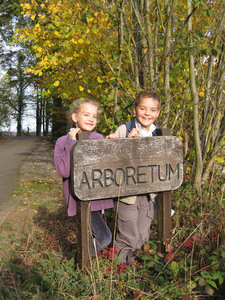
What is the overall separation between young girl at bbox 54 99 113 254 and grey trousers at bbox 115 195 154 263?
14cm

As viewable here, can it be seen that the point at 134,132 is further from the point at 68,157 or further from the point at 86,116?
the point at 68,157

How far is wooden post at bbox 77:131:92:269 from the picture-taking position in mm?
2396

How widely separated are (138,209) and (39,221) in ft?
6.58

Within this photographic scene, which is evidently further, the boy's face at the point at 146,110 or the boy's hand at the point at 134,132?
the boy's face at the point at 146,110

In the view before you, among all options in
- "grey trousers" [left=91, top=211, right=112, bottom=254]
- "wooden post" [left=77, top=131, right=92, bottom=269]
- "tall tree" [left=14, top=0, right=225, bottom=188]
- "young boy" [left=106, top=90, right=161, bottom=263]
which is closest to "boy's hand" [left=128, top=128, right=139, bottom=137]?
"young boy" [left=106, top=90, right=161, bottom=263]

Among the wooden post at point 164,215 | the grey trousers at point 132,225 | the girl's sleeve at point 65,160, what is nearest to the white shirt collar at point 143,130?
the wooden post at point 164,215

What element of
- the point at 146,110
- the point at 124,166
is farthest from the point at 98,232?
the point at 146,110

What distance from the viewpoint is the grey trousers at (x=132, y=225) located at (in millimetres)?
2791

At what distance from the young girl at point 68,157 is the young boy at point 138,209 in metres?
0.15

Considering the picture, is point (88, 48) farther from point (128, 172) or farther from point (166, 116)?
point (128, 172)

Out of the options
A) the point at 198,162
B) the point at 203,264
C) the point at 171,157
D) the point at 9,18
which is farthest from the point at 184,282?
the point at 9,18

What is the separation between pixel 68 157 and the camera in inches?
96.2

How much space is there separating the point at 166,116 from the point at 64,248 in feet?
6.50

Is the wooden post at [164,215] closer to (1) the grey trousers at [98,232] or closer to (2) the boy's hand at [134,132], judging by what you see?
(2) the boy's hand at [134,132]
